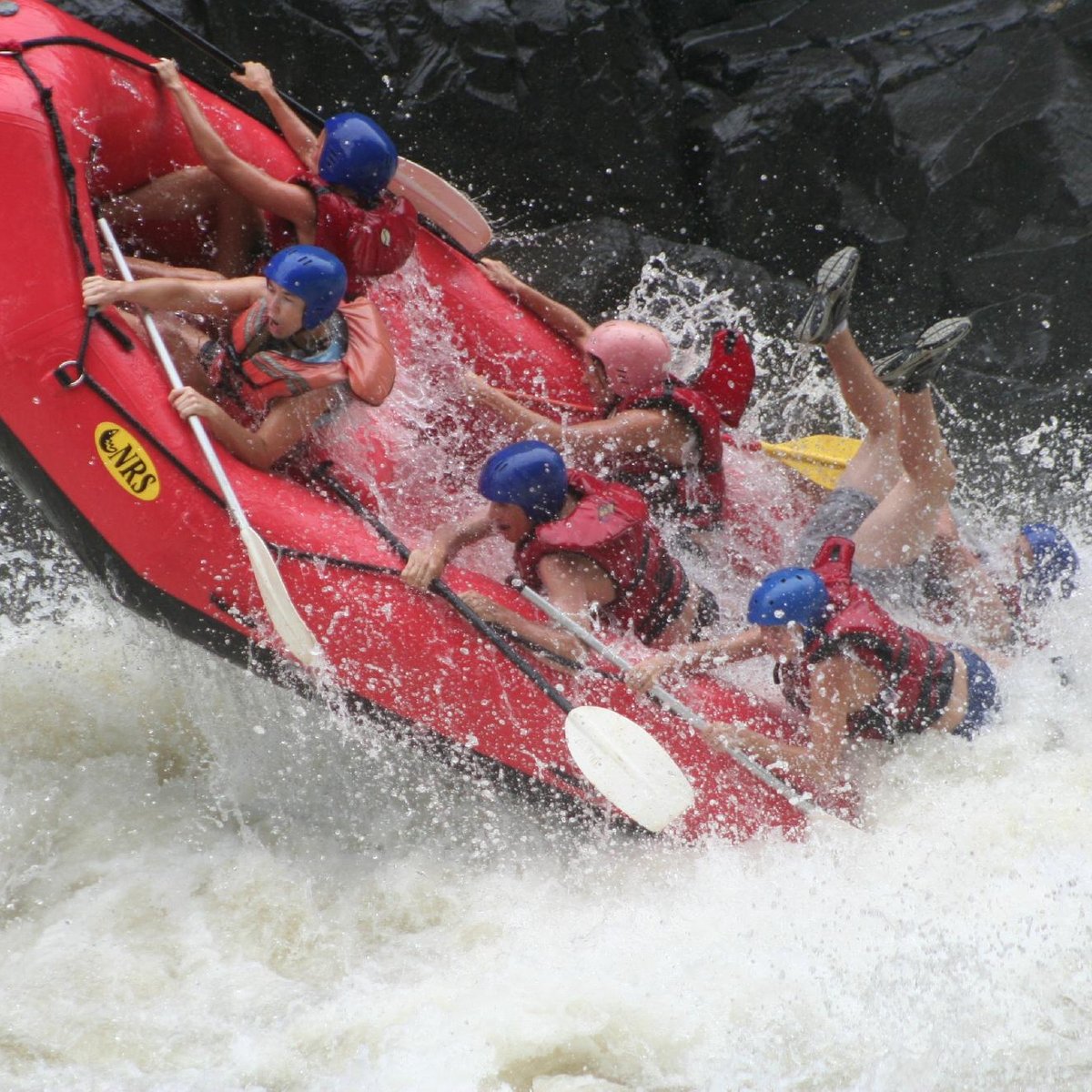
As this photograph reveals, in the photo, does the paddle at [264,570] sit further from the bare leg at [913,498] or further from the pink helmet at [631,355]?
the bare leg at [913,498]

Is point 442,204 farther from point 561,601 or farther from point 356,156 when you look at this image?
point 561,601

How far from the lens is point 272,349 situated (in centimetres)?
337

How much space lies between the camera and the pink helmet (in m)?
3.94

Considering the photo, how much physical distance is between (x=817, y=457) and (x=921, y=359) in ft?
3.30

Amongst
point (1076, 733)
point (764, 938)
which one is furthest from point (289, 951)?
point (1076, 733)

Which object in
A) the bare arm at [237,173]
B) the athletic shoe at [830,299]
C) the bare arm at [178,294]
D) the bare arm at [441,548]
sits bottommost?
the bare arm at [441,548]

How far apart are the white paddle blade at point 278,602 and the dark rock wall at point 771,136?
3.23 meters

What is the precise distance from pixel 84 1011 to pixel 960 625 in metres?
2.83

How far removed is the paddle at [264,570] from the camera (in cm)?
315

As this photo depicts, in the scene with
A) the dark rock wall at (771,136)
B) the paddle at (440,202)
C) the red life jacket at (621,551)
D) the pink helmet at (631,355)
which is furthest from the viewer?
the dark rock wall at (771,136)

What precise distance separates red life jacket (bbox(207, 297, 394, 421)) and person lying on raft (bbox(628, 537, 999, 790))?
1.07 metres

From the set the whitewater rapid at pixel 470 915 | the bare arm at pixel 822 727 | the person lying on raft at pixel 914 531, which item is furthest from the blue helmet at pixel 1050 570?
Answer: the bare arm at pixel 822 727

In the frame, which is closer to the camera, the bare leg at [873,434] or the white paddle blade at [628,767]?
the white paddle blade at [628,767]

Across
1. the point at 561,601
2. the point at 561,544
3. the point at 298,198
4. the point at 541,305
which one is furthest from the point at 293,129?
the point at 561,601
